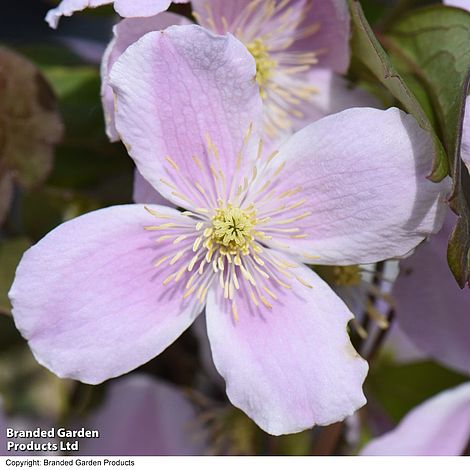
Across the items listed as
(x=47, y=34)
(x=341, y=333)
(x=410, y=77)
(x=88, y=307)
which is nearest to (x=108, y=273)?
(x=88, y=307)

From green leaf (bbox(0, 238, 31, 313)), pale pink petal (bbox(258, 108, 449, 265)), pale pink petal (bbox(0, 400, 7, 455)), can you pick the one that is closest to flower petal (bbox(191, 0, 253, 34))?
pale pink petal (bbox(258, 108, 449, 265))

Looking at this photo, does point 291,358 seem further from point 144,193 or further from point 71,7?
point 71,7

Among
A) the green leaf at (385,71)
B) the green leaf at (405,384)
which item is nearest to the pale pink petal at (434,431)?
the green leaf at (405,384)

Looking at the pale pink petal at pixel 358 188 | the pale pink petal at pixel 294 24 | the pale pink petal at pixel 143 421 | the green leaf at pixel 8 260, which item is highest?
the pale pink petal at pixel 294 24

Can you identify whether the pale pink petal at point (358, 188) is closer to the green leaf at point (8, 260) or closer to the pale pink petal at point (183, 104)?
the pale pink petal at point (183, 104)

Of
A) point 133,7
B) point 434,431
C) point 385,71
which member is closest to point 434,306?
point 434,431

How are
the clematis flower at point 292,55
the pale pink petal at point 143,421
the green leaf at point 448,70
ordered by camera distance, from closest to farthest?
1. the green leaf at point 448,70
2. the clematis flower at point 292,55
3. the pale pink petal at point 143,421

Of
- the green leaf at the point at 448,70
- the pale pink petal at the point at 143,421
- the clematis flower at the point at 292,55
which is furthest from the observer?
the pale pink petal at the point at 143,421

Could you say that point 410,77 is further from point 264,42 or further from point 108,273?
point 108,273
